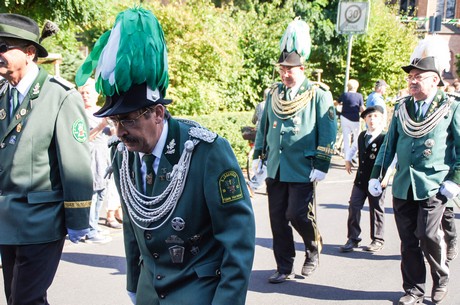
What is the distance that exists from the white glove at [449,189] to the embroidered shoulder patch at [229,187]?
278 cm

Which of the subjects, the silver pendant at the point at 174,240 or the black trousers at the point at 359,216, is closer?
the silver pendant at the point at 174,240

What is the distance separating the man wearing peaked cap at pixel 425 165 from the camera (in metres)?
4.98

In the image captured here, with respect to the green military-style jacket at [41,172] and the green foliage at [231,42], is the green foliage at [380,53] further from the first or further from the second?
the green military-style jacket at [41,172]

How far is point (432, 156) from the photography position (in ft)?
16.5

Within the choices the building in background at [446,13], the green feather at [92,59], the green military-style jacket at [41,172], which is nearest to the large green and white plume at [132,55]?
the green feather at [92,59]

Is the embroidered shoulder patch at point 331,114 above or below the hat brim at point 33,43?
below

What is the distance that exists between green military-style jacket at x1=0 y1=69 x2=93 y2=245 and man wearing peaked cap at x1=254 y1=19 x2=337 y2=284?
7.86ft

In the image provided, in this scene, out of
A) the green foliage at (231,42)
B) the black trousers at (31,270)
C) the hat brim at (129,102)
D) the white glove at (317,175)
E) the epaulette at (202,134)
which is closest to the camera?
the hat brim at (129,102)

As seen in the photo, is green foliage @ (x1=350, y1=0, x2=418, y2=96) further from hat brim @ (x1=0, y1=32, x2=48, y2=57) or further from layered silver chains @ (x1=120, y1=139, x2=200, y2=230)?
layered silver chains @ (x1=120, y1=139, x2=200, y2=230)

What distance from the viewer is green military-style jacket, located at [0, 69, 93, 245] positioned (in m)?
3.63

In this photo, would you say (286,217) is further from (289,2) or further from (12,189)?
(289,2)

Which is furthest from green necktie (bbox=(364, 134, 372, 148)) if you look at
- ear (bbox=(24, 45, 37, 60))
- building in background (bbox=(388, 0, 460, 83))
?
building in background (bbox=(388, 0, 460, 83))

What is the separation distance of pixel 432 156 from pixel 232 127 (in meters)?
7.44

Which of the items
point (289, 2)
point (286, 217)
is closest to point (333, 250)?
point (286, 217)
